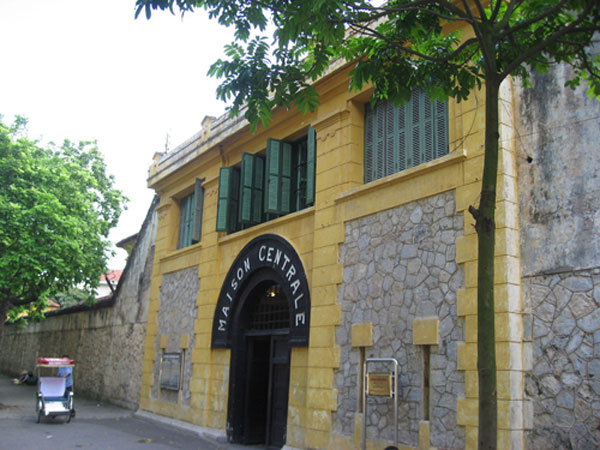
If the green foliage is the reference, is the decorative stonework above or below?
below

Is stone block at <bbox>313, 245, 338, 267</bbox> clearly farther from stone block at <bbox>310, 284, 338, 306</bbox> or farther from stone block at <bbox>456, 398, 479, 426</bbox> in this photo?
stone block at <bbox>456, 398, 479, 426</bbox>

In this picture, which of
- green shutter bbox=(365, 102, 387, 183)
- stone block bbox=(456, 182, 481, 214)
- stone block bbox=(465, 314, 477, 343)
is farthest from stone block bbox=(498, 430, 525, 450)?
green shutter bbox=(365, 102, 387, 183)

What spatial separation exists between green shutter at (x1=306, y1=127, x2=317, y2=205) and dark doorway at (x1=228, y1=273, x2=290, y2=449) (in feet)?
7.74

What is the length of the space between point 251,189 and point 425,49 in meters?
7.46

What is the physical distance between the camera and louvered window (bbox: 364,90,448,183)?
9.72 m

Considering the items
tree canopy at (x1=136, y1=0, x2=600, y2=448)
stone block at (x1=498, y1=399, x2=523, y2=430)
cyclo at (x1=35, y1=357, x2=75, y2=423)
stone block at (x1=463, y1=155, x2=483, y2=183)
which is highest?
tree canopy at (x1=136, y1=0, x2=600, y2=448)

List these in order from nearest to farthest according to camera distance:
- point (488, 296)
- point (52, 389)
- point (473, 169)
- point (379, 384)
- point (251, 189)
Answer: point (488, 296), point (473, 169), point (379, 384), point (251, 189), point (52, 389)

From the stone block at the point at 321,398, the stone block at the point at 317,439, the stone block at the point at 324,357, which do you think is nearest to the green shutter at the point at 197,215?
the stone block at the point at 324,357

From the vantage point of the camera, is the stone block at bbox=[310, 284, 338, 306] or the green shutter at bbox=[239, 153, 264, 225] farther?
the green shutter at bbox=[239, 153, 264, 225]

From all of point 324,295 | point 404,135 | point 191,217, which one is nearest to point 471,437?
point 324,295

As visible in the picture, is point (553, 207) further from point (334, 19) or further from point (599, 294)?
point (334, 19)

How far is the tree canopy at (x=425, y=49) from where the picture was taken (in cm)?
562

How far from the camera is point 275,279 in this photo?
1290 cm

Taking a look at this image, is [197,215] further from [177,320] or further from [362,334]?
[362,334]
